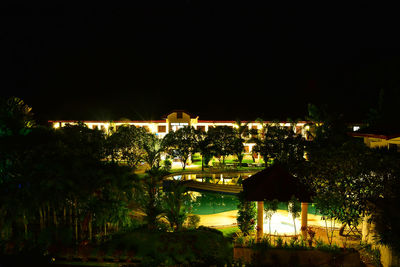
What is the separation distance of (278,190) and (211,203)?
25.0 ft

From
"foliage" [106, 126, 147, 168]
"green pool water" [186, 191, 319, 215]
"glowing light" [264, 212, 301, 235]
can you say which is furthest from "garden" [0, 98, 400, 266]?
"foliage" [106, 126, 147, 168]

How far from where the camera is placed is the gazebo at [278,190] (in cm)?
802

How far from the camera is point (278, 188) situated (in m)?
8.18

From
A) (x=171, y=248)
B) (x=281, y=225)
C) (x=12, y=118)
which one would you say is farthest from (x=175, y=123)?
(x=171, y=248)

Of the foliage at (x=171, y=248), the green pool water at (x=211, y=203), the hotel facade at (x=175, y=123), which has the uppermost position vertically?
the hotel facade at (x=175, y=123)

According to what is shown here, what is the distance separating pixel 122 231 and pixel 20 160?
117 inches

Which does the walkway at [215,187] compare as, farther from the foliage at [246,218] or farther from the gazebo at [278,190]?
the gazebo at [278,190]

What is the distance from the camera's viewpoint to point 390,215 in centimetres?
637

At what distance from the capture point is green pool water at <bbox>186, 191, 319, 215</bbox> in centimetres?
1377

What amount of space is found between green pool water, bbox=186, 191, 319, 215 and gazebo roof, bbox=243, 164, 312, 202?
4941mm

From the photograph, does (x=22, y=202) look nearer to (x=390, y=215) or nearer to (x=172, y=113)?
(x=390, y=215)

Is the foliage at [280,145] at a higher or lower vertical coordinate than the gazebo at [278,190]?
higher

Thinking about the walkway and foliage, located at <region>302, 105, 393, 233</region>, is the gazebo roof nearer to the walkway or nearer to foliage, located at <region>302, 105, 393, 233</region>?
foliage, located at <region>302, 105, 393, 233</region>

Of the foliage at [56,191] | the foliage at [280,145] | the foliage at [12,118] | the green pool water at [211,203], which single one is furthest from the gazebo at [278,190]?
the foliage at [280,145]
